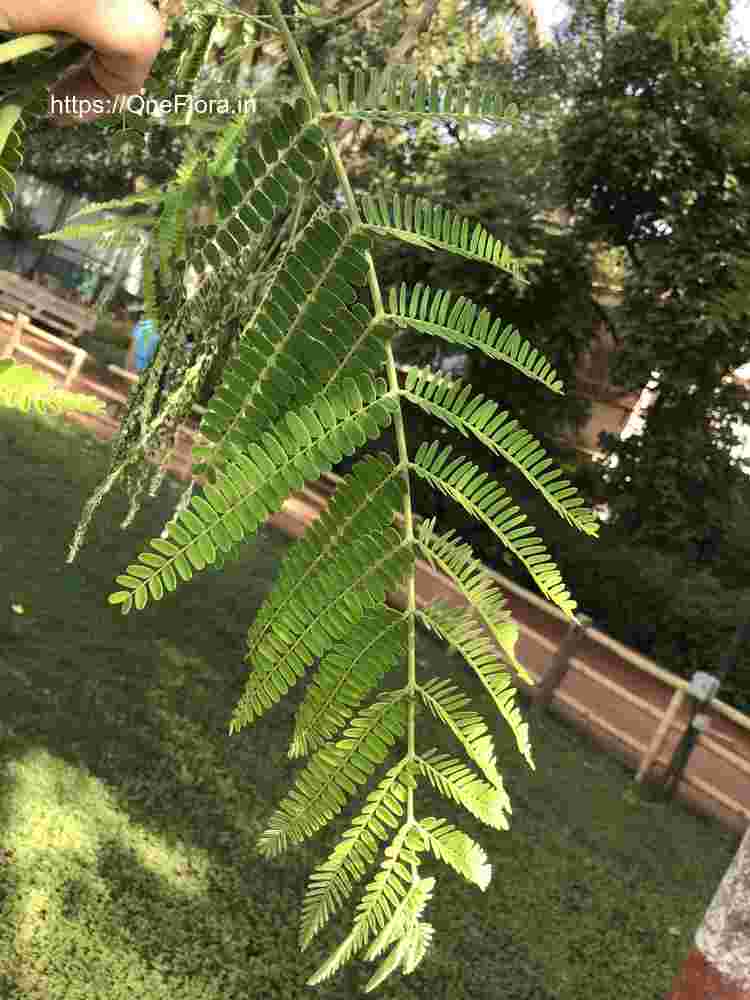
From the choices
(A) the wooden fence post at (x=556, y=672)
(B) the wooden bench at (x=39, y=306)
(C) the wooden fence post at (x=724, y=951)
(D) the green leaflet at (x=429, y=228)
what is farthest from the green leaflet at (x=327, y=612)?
(B) the wooden bench at (x=39, y=306)

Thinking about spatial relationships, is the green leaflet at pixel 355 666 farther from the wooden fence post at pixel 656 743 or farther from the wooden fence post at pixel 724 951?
the wooden fence post at pixel 656 743

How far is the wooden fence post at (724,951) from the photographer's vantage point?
3.18m

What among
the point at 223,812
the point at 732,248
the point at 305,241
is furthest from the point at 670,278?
the point at 305,241

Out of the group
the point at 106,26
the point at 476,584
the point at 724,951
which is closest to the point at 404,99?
the point at 106,26

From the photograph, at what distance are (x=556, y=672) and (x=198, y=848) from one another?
249 inches

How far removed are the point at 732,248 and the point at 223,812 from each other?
37.8 ft

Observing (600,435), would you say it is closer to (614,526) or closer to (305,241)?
(614,526)

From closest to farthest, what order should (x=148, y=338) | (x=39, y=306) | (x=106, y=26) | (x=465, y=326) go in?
(x=106, y=26)
(x=465, y=326)
(x=148, y=338)
(x=39, y=306)

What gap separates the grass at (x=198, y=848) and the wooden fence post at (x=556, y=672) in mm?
1482

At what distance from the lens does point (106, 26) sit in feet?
2.58

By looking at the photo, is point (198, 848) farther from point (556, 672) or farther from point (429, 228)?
point (556, 672)

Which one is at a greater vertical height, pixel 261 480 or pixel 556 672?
pixel 261 480

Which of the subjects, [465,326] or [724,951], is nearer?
[465,326]

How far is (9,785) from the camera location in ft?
19.1
